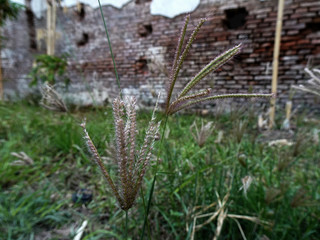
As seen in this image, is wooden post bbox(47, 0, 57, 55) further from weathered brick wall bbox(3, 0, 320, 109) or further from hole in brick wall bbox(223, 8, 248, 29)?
hole in brick wall bbox(223, 8, 248, 29)

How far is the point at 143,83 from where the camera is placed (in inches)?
180

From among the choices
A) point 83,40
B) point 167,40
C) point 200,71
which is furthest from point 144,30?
point 200,71

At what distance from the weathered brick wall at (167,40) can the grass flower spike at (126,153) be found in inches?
64.8

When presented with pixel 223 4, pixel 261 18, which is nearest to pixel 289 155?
pixel 261 18

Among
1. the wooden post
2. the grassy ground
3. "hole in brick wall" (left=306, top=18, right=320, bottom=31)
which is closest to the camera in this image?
the grassy ground

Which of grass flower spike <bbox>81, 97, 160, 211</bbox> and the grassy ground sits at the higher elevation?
grass flower spike <bbox>81, 97, 160, 211</bbox>

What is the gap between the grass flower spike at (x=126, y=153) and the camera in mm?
394

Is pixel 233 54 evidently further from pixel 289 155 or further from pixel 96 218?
pixel 96 218

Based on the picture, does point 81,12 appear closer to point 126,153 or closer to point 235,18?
point 235,18

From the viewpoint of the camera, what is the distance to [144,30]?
4.51 meters

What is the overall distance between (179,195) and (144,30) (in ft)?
13.1

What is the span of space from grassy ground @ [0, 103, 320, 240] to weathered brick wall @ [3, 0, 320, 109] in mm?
789

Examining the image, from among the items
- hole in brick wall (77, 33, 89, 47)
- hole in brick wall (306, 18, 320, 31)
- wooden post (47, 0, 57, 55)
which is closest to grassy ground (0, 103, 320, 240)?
hole in brick wall (306, 18, 320, 31)

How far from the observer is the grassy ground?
972 millimetres
